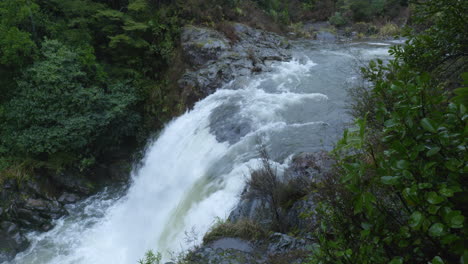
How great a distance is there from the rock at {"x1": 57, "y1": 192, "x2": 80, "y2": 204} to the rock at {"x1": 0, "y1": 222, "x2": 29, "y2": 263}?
1.38 metres

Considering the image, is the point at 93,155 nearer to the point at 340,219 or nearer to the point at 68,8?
the point at 68,8

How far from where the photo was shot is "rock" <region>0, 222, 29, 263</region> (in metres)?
7.89

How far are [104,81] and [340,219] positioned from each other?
10.7 meters

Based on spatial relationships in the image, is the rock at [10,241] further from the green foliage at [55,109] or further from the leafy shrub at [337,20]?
the leafy shrub at [337,20]

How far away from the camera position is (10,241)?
823 cm

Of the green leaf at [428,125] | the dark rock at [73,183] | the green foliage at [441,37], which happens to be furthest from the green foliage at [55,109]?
the green leaf at [428,125]

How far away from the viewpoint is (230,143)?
25.9 ft

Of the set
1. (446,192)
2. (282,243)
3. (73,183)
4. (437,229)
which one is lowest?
(73,183)

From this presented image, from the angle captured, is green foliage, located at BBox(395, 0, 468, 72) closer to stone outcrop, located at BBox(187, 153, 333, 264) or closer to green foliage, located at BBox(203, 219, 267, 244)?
stone outcrop, located at BBox(187, 153, 333, 264)

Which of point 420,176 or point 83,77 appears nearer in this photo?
point 420,176

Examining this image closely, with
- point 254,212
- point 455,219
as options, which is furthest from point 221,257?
point 455,219

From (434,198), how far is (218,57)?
37.2ft

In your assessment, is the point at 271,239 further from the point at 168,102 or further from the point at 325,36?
the point at 325,36

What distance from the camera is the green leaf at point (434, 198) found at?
1.06m
